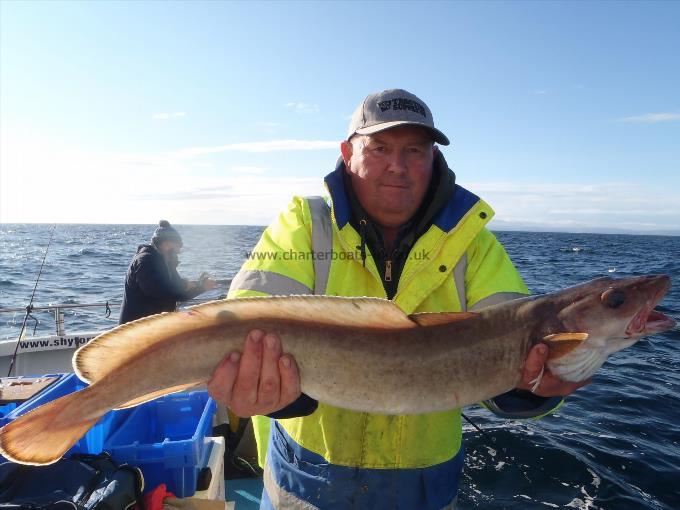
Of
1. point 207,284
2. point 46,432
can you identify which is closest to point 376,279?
point 46,432

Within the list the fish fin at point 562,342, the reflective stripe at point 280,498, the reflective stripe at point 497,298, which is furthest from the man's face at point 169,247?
the fish fin at point 562,342

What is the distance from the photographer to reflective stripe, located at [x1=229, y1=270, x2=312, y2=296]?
8.78 ft

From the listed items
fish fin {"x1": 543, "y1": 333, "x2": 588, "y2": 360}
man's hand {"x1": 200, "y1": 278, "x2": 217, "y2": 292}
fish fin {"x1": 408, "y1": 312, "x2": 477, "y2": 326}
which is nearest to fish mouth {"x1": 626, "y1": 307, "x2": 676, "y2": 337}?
fish fin {"x1": 543, "y1": 333, "x2": 588, "y2": 360}

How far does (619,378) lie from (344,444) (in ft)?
33.8

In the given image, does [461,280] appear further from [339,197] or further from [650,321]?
[650,321]

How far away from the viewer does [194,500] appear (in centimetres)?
370

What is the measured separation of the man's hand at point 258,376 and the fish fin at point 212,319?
0.44ft

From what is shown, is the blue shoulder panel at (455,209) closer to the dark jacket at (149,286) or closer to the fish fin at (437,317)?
the fish fin at (437,317)

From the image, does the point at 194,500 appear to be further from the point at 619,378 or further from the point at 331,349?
the point at 619,378

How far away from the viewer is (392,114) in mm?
2957

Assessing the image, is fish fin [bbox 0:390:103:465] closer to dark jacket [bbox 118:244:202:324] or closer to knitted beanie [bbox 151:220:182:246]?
dark jacket [bbox 118:244:202:324]

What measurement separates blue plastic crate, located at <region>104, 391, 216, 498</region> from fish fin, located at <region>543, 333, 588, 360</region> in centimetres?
273

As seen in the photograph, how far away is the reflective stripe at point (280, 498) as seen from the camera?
2752mm

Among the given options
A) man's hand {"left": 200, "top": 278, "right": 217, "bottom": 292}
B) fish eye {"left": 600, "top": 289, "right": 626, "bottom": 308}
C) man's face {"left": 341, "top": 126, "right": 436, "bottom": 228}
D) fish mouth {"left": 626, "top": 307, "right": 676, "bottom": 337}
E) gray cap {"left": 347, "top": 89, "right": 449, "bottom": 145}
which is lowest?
man's hand {"left": 200, "top": 278, "right": 217, "bottom": 292}
